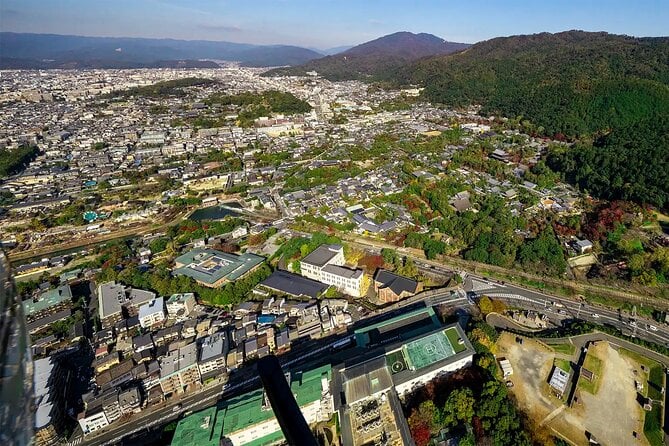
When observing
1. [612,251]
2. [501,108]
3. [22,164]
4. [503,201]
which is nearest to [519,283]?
[612,251]

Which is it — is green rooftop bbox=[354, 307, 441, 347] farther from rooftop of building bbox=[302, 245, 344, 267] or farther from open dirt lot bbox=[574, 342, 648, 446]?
open dirt lot bbox=[574, 342, 648, 446]

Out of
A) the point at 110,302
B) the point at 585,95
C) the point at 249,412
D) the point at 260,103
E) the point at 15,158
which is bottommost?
the point at 110,302

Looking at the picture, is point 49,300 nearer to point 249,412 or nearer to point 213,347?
point 213,347

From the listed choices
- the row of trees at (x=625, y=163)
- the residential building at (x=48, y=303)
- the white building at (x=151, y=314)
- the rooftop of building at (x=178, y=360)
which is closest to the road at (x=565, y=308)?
the rooftop of building at (x=178, y=360)

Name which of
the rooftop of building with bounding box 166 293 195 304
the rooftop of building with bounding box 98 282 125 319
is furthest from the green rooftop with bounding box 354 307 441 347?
the rooftop of building with bounding box 98 282 125 319

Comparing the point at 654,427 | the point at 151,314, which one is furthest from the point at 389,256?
the point at 151,314

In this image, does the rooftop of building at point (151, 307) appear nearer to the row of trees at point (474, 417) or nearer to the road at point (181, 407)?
the road at point (181, 407)

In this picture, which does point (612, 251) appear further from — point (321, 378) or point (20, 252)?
point (20, 252)
